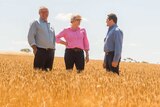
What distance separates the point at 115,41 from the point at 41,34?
1.46m

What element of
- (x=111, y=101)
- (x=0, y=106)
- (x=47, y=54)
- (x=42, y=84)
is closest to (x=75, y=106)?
(x=111, y=101)

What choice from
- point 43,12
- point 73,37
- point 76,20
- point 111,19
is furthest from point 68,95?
point 73,37

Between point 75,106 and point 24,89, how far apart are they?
1131 mm

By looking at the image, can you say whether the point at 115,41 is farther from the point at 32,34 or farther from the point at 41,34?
the point at 32,34

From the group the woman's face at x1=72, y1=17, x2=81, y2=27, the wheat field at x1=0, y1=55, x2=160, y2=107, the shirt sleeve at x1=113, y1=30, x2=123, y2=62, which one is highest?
the woman's face at x1=72, y1=17, x2=81, y2=27

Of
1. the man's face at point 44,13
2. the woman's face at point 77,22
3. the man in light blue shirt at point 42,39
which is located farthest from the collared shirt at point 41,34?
the woman's face at point 77,22

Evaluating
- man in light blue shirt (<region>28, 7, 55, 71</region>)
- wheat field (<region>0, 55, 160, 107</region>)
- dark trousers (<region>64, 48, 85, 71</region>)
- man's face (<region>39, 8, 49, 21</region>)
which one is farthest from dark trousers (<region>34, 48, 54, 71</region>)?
wheat field (<region>0, 55, 160, 107</region>)

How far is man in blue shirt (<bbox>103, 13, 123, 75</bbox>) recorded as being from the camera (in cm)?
864

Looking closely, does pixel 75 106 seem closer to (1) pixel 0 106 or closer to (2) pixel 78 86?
(1) pixel 0 106

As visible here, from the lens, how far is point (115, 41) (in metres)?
8.70

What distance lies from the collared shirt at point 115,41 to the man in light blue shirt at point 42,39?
44.8 inches

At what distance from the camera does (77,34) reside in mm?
9531

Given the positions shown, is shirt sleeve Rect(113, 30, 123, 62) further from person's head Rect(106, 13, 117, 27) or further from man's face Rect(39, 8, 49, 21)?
man's face Rect(39, 8, 49, 21)

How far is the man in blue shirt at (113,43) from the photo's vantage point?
864cm
